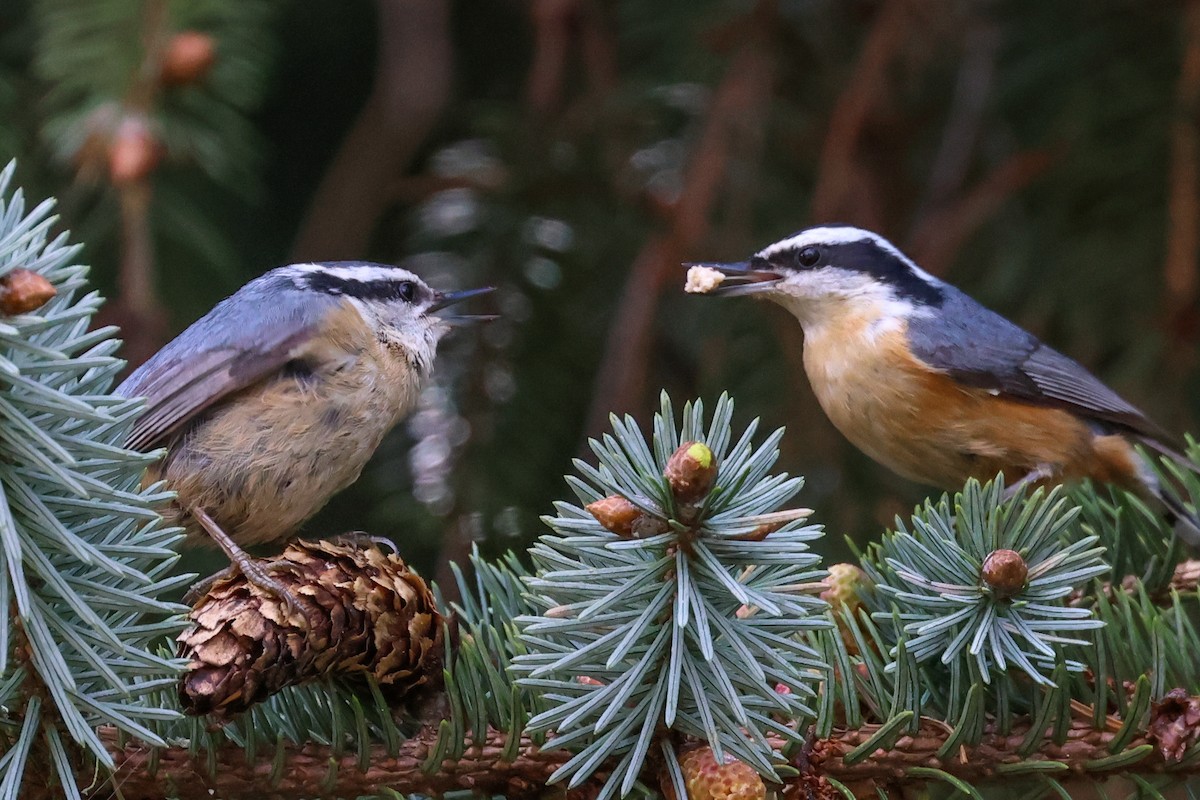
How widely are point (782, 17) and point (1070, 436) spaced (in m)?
1.22

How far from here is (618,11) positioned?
328 cm

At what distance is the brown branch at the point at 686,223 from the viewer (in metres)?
2.60

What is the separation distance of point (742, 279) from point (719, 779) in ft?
5.56

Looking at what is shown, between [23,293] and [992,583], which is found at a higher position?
[23,293]

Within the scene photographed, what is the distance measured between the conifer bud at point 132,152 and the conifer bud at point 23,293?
1213 mm

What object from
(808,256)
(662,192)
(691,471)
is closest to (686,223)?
(808,256)

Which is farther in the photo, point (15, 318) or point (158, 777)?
point (158, 777)

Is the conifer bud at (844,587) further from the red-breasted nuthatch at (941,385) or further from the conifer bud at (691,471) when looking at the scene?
the red-breasted nuthatch at (941,385)

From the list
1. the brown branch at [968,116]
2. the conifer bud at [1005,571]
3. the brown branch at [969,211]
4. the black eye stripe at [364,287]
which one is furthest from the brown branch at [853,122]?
the conifer bud at [1005,571]

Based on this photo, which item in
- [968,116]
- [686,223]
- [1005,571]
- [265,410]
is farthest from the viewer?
[968,116]

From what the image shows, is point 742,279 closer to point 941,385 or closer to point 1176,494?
point 941,385

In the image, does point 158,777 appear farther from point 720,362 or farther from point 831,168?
point 831,168

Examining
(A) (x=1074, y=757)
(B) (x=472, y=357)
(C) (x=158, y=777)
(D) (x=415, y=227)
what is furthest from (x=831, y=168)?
(C) (x=158, y=777)

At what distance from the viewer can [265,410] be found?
209cm
